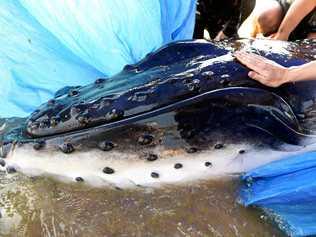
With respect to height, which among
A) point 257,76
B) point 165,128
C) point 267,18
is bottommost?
point 165,128

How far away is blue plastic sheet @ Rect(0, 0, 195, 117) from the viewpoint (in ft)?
10.3

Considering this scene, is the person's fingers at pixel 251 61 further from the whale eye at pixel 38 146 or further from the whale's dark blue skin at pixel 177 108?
the whale eye at pixel 38 146

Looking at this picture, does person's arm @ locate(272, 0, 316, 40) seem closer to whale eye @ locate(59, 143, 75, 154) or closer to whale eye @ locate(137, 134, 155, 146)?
whale eye @ locate(137, 134, 155, 146)

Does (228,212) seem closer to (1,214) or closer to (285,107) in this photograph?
(285,107)

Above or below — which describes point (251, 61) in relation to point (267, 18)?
below

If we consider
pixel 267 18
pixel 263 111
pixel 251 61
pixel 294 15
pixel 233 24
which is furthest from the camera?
pixel 233 24

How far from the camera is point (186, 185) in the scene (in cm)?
243

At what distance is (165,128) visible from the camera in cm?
243

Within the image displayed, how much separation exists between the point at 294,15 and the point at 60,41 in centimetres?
231

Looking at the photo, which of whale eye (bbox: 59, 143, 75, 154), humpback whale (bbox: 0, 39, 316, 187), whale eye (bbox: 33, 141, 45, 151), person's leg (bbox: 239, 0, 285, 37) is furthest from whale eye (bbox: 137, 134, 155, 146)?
person's leg (bbox: 239, 0, 285, 37)

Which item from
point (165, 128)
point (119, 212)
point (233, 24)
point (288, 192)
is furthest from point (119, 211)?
point (233, 24)

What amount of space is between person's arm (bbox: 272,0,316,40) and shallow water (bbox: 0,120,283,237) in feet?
8.60

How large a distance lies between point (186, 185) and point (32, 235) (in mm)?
690

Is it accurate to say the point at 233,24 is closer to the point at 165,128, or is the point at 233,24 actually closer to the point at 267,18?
the point at 267,18
